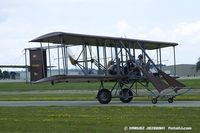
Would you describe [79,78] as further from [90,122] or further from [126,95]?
[90,122]

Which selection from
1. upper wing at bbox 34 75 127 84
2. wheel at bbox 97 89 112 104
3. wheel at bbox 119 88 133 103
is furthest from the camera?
wheel at bbox 119 88 133 103

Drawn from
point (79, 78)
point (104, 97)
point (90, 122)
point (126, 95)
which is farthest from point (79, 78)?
point (90, 122)

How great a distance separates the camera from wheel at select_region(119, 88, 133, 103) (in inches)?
1239

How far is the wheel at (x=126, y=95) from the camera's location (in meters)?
31.5

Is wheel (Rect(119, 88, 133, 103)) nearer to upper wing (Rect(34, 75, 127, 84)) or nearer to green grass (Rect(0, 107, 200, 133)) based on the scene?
upper wing (Rect(34, 75, 127, 84))

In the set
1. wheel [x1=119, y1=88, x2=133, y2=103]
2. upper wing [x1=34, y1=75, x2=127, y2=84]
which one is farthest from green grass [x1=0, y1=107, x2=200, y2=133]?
wheel [x1=119, y1=88, x2=133, y2=103]

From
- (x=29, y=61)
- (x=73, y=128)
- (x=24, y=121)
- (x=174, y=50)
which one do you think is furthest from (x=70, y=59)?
(x=73, y=128)

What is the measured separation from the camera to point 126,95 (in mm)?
31828

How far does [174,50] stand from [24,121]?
1879cm

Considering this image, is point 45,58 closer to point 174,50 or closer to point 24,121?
point 174,50

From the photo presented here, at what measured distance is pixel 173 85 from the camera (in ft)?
102

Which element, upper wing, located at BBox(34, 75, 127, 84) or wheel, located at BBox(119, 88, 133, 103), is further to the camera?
wheel, located at BBox(119, 88, 133, 103)

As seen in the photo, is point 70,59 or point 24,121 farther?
point 70,59

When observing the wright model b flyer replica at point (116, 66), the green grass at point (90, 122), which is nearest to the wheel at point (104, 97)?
the wright model b flyer replica at point (116, 66)
